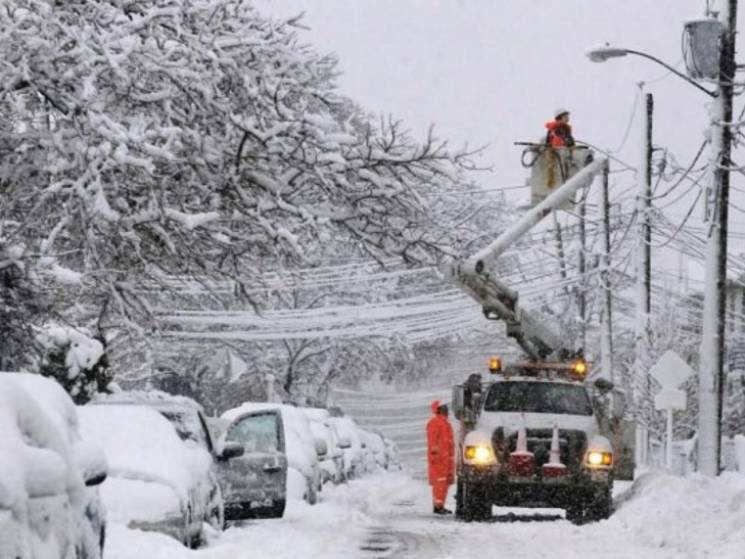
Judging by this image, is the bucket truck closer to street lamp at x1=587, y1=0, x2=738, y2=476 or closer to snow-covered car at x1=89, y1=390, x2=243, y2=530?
street lamp at x1=587, y1=0, x2=738, y2=476

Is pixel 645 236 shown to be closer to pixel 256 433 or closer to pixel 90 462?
pixel 256 433

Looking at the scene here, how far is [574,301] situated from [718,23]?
30125 mm

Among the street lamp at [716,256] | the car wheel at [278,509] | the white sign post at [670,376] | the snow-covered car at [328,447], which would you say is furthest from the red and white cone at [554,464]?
the snow-covered car at [328,447]

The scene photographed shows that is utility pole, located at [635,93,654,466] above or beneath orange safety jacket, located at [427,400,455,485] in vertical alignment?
above

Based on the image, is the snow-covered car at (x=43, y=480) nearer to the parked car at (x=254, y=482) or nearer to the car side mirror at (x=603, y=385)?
the parked car at (x=254, y=482)

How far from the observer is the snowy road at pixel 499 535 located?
49.9 feet

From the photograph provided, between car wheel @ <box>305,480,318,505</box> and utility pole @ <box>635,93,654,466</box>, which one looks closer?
car wheel @ <box>305,480,318,505</box>

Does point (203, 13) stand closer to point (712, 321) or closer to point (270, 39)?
point (270, 39)

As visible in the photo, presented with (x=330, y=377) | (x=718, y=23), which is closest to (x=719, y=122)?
(x=718, y=23)

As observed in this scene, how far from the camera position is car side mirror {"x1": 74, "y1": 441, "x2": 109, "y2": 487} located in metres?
7.96

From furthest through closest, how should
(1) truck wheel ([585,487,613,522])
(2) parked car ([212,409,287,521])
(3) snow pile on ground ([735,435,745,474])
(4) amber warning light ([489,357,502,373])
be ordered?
(3) snow pile on ground ([735,435,745,474]) → (4) amber warning light ([489,357,502,373]) → (1) truck wheel ([585,487,613,522]) → (2) parked car ([212,409,287,521])

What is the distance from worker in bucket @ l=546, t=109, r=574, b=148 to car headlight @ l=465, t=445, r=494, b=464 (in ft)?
28.0

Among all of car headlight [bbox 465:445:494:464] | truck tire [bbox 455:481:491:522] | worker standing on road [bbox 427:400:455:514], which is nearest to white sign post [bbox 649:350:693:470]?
worker standing on road [bbox 427:400:455:514]

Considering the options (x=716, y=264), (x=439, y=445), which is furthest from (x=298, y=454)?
(x=716, y=264)
